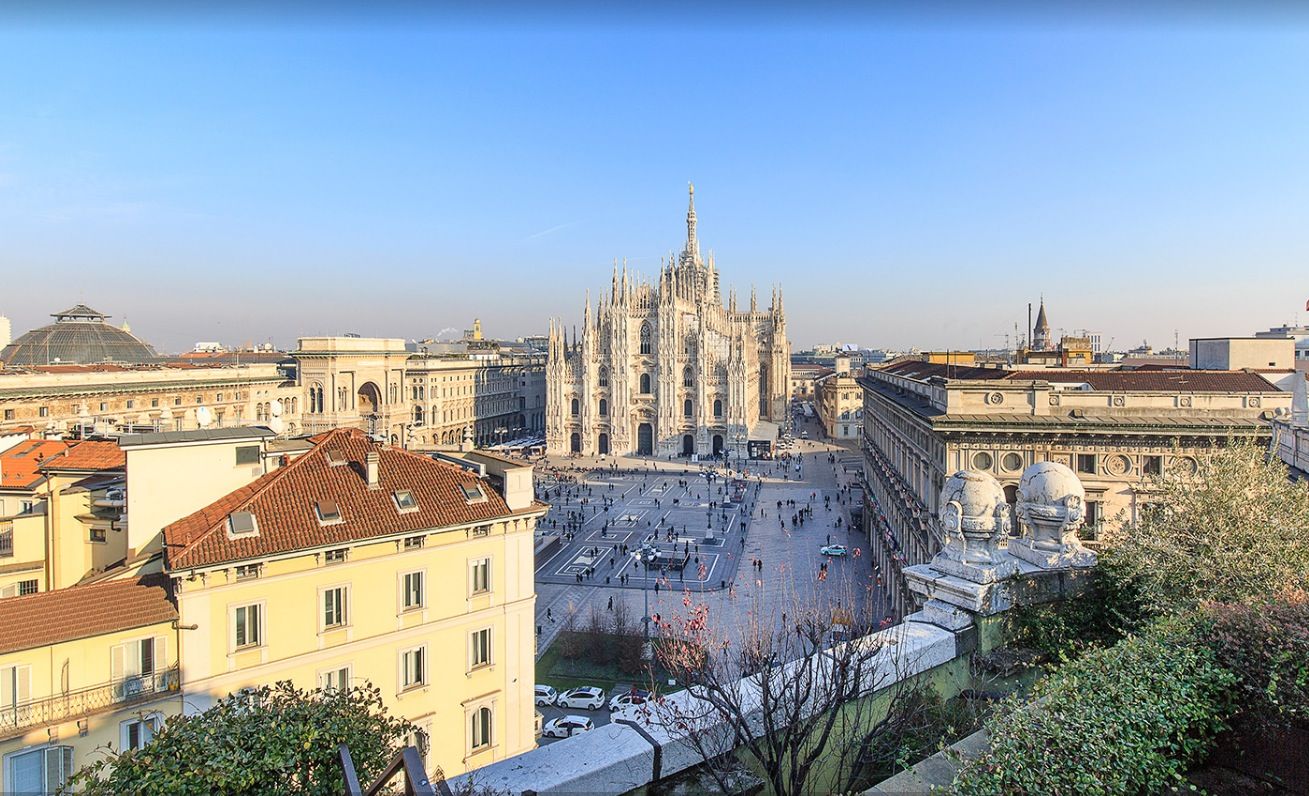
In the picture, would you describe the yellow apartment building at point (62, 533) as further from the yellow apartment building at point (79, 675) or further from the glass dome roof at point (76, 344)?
the glass dome roof at point (76, 344)

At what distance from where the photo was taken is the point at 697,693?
5602 mm

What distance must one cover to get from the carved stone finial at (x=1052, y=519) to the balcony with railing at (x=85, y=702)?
12559 millimetres

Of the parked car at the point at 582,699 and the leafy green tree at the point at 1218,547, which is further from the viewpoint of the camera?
the parked car at the point at 582,699

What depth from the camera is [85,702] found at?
1124 centimetres

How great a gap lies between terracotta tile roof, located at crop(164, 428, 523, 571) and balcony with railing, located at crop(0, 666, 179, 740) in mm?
1777

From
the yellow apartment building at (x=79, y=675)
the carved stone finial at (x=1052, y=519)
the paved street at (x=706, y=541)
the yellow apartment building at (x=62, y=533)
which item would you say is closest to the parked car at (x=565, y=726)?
the paved street at (x=706, y=541)

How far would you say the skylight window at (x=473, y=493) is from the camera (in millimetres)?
15875

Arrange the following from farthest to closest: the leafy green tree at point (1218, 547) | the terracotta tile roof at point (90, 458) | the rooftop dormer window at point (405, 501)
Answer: the terracotta tile roof at point (90, 458)
the rooftop dormer window at point (405, 501)
the leafy green tree at point (1218, 547)

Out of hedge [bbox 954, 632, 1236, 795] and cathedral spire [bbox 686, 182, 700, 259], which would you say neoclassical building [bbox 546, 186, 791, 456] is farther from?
hedge [bbox 954, 632, 1236, 795]

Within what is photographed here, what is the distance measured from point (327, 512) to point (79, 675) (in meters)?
4.24

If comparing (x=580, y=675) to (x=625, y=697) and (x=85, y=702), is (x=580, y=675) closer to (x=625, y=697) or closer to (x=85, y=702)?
(x=625, y=697)

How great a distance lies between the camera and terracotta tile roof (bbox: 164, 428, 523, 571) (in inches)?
510

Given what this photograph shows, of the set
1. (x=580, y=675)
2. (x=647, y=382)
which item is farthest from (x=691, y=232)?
(x=580, y=675)

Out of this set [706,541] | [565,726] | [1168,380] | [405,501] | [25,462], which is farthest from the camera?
[706,541]
